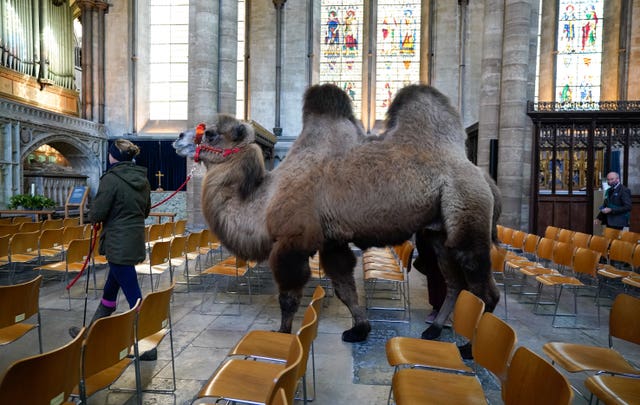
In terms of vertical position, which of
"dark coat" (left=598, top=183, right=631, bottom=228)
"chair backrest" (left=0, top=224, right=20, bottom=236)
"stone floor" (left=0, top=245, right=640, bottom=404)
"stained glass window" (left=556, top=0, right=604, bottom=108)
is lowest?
"stone floor" (left=0, top=245, right=640, bottom=404)

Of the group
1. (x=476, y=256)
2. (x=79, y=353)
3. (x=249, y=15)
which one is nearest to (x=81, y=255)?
(x=79, y=353)

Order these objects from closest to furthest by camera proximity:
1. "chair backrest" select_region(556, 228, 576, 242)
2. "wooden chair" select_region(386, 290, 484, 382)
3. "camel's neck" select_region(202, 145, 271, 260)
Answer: "wooden chair" select_region(386, 290, 484, 382), "camel's neck" select_region(202, 145, 271, 260), "chair backrest" select_region(556, 228, 576, 242)

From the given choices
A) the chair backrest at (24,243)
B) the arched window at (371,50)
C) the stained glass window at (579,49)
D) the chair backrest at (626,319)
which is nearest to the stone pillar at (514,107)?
the arched window at (371,50)

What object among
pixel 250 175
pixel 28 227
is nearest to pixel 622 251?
pixel 250 175

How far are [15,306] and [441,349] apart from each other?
296 cm

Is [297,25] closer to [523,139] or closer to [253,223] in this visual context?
[523,139]

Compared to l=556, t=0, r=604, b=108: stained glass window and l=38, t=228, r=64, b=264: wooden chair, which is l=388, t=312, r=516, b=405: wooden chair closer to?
l=38, t=228, r=64, b=264: wooden chair

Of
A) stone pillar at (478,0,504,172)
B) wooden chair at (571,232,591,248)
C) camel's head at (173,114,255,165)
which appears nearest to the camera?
camel's head at (173,114,255,165)

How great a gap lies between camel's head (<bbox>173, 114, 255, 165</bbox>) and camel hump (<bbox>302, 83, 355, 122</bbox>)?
636 millimetres

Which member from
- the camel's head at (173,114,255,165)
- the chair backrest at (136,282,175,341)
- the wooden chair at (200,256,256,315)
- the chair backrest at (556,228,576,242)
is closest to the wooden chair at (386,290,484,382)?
the chair backrest at (136,282,175,341)

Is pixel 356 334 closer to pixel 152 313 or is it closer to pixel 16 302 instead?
pixel 152 313

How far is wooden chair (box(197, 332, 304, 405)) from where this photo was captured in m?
2.00

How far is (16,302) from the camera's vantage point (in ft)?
9.18

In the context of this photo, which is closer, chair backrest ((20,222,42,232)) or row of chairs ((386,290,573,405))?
row of chairs ((386,290,573,405))
